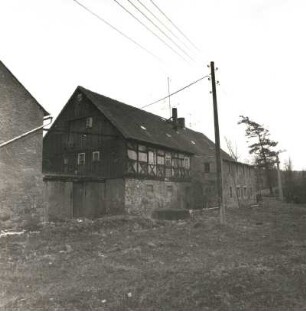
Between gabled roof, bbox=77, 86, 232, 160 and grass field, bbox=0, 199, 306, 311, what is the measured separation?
37.7 feet

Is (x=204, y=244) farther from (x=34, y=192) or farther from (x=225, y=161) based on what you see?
(x=225, y=161)

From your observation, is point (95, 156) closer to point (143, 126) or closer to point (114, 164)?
point (114, 164)

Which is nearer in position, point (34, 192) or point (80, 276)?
point (80, 276)

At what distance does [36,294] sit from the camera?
26.6ft

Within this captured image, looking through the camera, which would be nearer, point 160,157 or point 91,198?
point 91,198

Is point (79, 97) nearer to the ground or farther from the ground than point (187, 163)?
farther from the ground

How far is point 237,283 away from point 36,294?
4.44m

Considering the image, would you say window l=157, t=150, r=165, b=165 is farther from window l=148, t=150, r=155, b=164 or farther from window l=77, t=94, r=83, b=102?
window l=77, t=94, r=83, b=102

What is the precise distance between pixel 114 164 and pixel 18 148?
8.53m

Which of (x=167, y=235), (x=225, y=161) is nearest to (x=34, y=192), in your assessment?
(x=167, y=235)

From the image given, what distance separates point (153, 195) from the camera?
1107 inches

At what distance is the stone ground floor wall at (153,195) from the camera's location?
25.6m

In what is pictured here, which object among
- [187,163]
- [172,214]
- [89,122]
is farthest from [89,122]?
[187,163]

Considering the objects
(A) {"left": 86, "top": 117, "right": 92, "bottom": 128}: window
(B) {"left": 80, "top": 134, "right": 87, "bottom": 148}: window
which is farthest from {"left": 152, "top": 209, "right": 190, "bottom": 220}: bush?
(A) {"left": 86, "top": 117, "right": 92, "bottom": 128}: window
